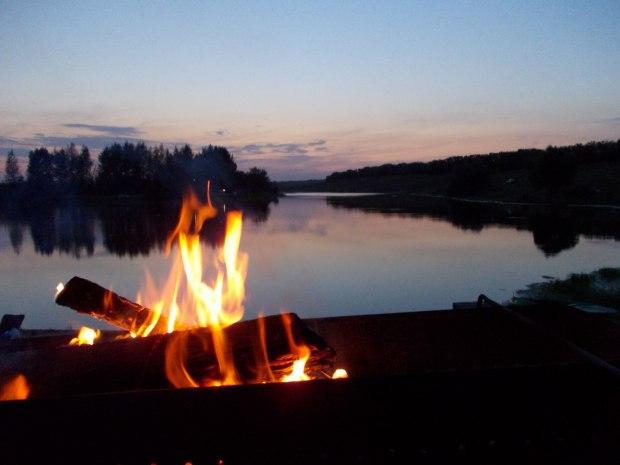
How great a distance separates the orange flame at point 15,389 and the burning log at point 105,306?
39.9 inches

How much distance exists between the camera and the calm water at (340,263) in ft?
31.6

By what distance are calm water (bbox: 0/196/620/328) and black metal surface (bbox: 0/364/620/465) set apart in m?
6.07

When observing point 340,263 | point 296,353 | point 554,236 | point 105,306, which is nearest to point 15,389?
point 105,306

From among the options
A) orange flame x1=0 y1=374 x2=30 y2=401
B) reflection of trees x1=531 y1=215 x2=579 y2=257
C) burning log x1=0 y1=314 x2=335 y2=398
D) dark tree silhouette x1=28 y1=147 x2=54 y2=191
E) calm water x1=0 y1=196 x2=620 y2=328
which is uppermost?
dark tree silhouette x1=28 y1=147 x2=54 y2=191

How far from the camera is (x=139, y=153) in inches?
2458

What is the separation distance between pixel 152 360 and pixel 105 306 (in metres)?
1.22

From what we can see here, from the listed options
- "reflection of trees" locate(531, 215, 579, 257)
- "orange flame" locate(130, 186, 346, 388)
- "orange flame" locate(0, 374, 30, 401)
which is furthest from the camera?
"reflection of trees" locate(531, 215, 579, 257)

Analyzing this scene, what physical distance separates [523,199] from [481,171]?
14584mm

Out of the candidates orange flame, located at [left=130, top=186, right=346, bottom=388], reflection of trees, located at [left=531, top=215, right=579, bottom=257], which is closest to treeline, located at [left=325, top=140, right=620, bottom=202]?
reflection of trees, located at [left=531, top=215, right=579, bottom=257]

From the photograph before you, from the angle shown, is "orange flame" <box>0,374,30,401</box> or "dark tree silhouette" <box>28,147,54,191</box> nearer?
"orange flame" <box>0,374,30,401</box>

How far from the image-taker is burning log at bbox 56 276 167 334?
12.3 feet

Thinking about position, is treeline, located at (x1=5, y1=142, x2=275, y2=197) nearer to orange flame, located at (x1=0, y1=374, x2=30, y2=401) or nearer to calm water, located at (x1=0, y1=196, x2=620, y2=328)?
calm water, located at (x1=0, y1=196, x2=620, y2=328)

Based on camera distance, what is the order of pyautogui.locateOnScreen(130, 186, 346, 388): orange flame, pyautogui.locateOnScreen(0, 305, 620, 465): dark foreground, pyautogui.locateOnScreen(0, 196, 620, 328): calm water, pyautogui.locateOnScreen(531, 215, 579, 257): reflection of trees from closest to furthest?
pyautogui.locateOnScreen(0, 305, 620, 465): dark foreground < pyautogui.locateOnScreen(130, 186, 346, 388): orange flame < pyautogui.locateOnScreen(0, 196, 620, 328): calm water < pyautogui.locateOnScreen(531, 215, 579, 257): reflection of trees

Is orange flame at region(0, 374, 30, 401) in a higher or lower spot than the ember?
lower
